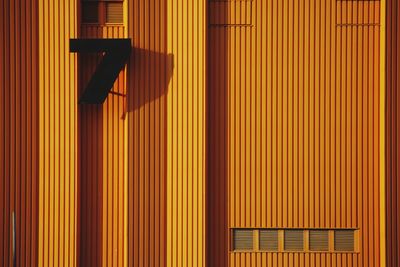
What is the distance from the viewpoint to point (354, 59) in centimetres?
1048

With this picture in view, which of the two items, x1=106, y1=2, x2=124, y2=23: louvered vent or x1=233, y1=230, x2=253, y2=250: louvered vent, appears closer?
x1=233, y1=230, x2=253, y2=250: louvered vent

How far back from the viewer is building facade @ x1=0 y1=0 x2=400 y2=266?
10242mm

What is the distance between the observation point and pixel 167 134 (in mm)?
Answer: 10289

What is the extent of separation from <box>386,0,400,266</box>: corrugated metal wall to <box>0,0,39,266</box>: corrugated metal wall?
31.1 feet

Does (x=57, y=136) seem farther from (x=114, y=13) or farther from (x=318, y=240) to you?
(x=318, y=240)

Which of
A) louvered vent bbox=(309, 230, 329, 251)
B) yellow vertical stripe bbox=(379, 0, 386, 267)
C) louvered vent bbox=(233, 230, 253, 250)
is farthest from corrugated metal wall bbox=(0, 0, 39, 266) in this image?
yellow vertical stripe bbox=(379, 0, 386, 267)

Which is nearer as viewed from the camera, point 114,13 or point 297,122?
point 297,122

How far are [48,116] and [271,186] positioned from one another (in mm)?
6313

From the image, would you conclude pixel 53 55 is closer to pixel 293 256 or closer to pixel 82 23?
pixel 82 23

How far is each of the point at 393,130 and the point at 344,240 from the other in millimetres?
3281

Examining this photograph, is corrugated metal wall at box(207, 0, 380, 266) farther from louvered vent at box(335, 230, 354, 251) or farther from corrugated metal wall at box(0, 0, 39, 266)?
corrugated metal wall at box(0, 0, 39, 266)

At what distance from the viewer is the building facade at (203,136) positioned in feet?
33.6

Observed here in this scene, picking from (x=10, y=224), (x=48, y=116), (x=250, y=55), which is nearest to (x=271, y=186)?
(x=250, y=55)

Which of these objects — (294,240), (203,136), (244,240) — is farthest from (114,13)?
(294,240)
